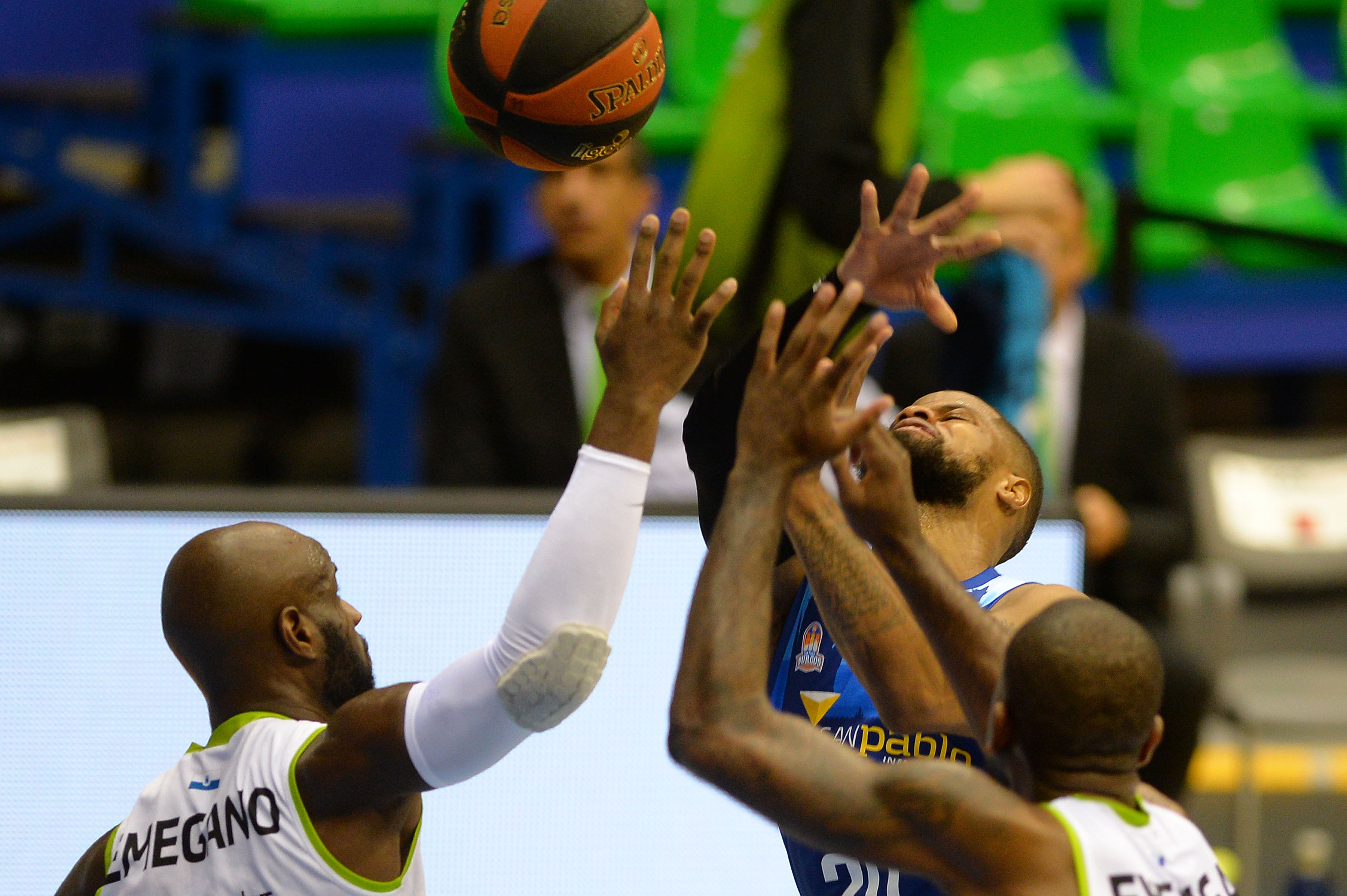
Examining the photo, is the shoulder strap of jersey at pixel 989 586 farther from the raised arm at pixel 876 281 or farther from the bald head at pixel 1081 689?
the bald head at pixel 1081 689

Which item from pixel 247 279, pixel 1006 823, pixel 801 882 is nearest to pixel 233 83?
pixel 247 279

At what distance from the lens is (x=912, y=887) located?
2338 mm

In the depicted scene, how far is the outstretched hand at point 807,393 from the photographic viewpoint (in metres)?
1.80

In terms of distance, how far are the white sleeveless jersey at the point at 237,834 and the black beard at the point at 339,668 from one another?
0.26 feet

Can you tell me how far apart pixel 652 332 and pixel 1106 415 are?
317cm

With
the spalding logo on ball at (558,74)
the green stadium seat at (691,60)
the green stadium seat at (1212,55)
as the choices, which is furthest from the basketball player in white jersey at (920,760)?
the green stadium seat at (1212,55)

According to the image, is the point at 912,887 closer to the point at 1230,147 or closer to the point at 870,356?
the point at 870,356

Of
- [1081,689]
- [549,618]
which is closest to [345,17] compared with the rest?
[549,618]

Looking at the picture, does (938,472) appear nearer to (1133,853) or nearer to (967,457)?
(967,457)

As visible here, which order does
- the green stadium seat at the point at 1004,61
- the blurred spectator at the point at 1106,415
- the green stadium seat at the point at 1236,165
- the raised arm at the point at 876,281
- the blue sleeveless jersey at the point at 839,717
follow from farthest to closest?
the green stadium seat at the point at 1004,61, the green stadium seat at the point at 1236,165, the blurred spectator at the point at 1106,415, the blue sleeveless jersey at the point at 839,717, the raised arm at the point at 876,281

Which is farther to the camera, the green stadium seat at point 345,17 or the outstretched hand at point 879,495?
the green stadium seat at point 345,17

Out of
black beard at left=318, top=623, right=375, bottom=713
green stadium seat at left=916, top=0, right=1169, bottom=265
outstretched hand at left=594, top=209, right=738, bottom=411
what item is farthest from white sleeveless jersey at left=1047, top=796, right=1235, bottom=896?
green stadium seat at left=916, top=0, right=1169, bottom=265

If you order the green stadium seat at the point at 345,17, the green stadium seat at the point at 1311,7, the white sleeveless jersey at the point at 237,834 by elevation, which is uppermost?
the green stadium seat at the point at 1311,7

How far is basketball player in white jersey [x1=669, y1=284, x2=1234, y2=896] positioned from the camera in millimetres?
1715
